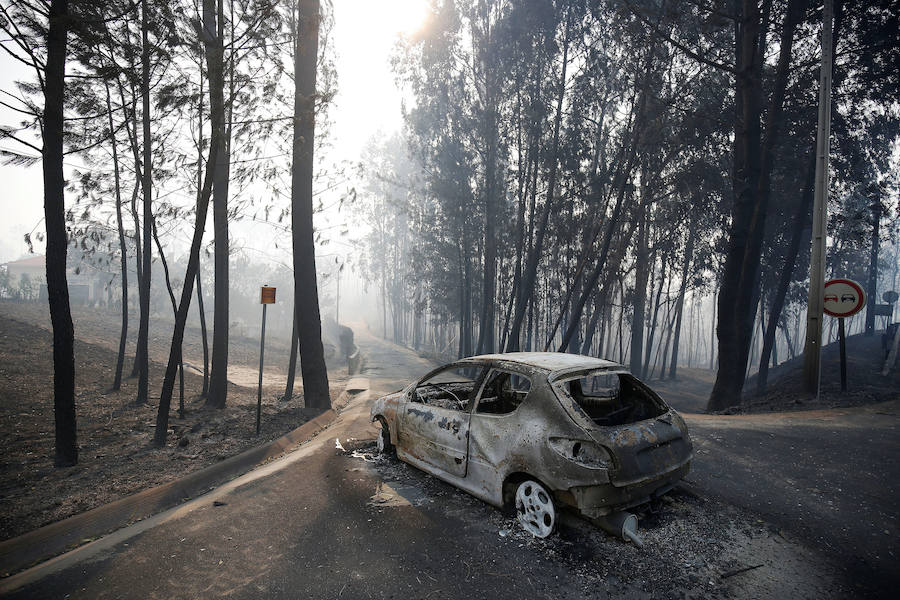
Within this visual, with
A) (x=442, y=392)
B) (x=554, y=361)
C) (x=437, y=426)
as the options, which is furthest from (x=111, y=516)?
(x=554, y=361)

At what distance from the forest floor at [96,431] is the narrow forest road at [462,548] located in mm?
1933

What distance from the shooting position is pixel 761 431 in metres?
6.26

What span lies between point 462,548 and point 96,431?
7855 millimetres

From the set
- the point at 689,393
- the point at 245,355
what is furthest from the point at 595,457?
the point at 245,355

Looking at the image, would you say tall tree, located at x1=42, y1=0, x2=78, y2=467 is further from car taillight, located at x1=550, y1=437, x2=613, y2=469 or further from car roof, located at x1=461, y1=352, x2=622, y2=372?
car taillight, located at x1=550, y1=437, x2=613, y2=469

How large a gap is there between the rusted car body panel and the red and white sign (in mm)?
6366

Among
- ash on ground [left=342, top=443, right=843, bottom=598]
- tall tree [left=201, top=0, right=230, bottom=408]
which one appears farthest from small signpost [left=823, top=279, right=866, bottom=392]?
tall tree [left=201, top=0, right=230, bottom=408]

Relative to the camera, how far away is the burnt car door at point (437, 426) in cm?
421

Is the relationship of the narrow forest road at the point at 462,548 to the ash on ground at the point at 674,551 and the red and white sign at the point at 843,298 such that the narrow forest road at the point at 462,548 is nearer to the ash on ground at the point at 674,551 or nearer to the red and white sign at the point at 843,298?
the ash on ground at the point at 674,551

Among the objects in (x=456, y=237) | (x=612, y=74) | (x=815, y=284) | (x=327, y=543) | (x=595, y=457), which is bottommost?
(x=327, y=543)

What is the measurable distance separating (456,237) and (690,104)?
11929 millimetres

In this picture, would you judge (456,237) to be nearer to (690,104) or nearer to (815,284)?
(690,104)

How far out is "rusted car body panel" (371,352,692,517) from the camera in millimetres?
3166

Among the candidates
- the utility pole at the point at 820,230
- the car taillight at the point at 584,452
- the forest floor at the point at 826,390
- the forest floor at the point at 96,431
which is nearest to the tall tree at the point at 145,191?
the forest floor at the point at 96,431
